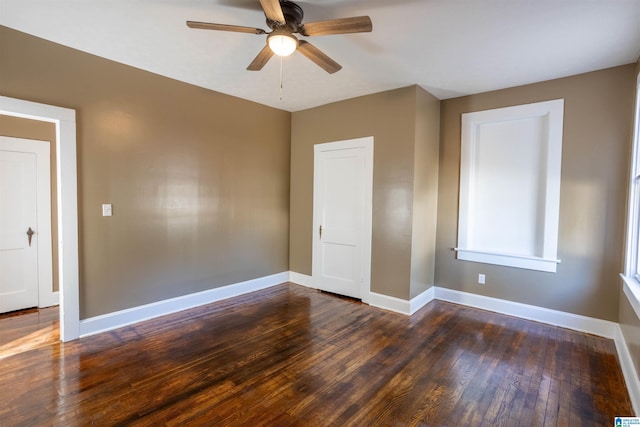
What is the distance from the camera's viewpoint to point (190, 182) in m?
3.79

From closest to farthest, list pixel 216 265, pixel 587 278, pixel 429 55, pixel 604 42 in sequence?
pixel 604 42, pixel 429 55, pixel 587 278, pixel 216 265

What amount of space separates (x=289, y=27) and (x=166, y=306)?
3.25 meters

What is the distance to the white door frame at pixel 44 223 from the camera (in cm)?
370

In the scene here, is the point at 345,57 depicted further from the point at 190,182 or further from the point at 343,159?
the point at 190,182

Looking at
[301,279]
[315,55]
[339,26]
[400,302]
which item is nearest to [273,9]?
[339,26]

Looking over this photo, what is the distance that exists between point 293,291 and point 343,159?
210 centimetres

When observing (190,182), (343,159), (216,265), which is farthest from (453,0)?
(216,265)

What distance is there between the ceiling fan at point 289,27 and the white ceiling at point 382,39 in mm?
138

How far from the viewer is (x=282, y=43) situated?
7.12 feet

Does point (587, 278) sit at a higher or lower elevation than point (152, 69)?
lower

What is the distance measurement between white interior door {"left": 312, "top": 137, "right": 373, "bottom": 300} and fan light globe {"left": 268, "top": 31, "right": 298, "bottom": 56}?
6.75 ft

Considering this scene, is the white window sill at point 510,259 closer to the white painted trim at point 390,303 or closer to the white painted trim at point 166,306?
the white painted trim at point 390,303

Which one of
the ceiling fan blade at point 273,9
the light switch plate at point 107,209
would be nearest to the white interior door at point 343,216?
the ceiling fan blade at point 273,9

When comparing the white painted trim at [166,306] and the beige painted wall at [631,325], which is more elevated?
the beige painted wall at [631,325]
